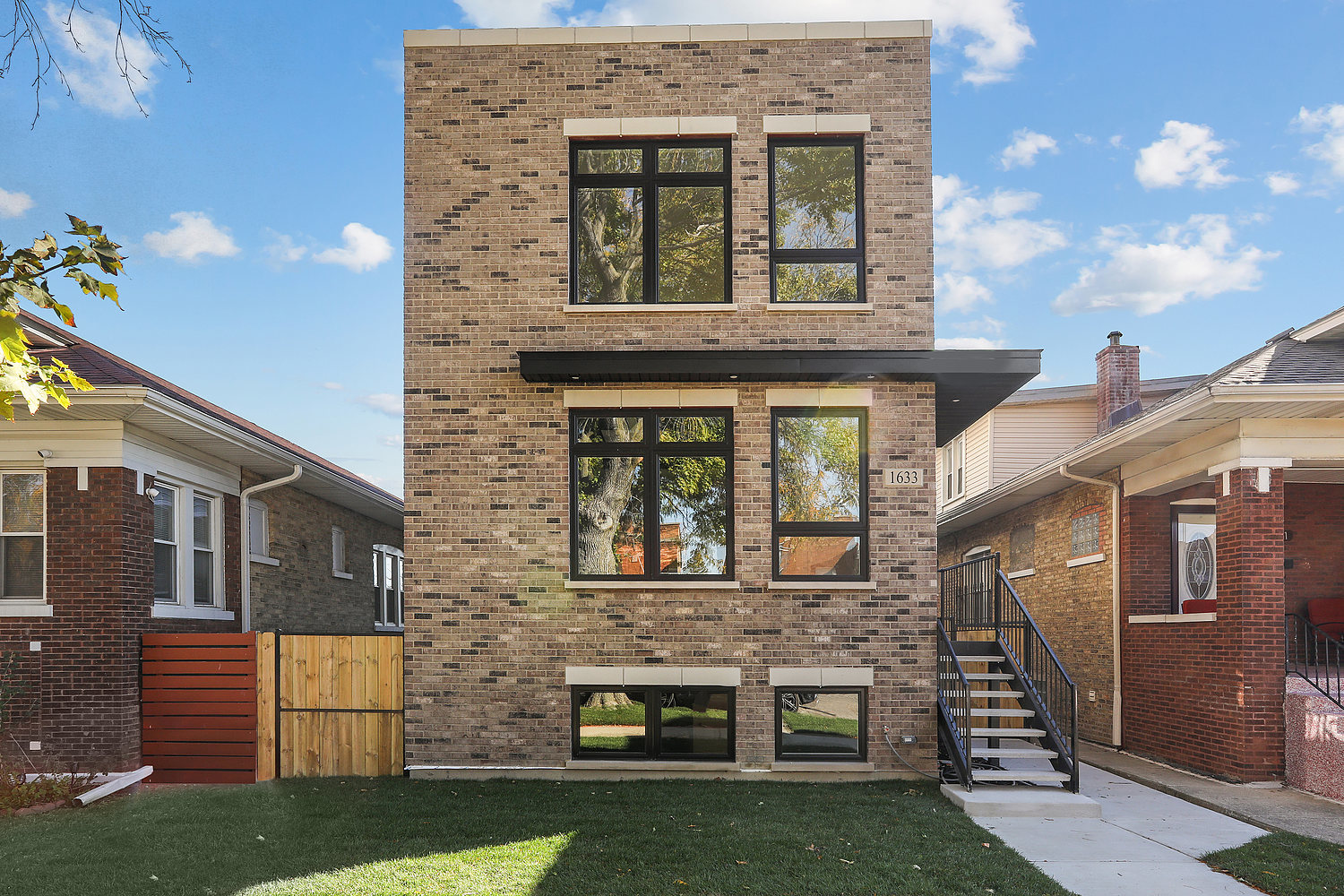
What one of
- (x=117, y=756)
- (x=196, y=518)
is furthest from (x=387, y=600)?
(x=117, y=756)

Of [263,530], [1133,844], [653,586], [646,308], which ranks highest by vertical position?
[646,308]

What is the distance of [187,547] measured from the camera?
11406mm

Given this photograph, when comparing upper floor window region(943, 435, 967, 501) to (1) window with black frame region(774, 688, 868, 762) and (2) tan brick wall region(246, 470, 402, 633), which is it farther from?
(2) tan brick wall region(246, 470, 402, 633)

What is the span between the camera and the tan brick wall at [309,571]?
13539mm

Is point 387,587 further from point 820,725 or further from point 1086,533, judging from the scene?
point 1086,533

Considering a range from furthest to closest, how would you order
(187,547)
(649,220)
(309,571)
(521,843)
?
(309,571)
(187,547)
(649,220)
(521,843)

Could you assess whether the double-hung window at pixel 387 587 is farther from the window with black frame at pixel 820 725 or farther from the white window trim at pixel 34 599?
the window with black frame at pixel 820 725

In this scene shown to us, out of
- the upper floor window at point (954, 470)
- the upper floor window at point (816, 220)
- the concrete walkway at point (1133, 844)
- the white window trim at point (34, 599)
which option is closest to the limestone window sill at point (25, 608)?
the white window trim at point (34, 599)

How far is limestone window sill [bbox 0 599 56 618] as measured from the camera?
387 inches

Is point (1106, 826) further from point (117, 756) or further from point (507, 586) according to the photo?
point (117, 756)

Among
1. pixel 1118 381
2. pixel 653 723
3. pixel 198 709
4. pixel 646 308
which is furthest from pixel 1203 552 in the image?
pixel 198 709

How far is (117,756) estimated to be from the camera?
9734mm

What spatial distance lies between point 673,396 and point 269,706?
18.0 feet

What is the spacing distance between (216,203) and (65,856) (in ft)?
19.2
